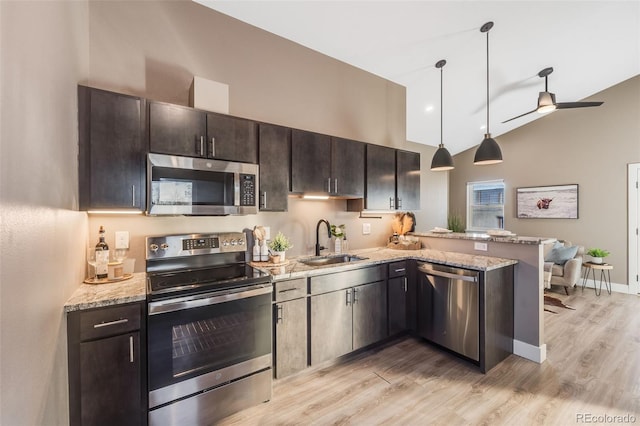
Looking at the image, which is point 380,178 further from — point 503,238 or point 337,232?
point 503,238

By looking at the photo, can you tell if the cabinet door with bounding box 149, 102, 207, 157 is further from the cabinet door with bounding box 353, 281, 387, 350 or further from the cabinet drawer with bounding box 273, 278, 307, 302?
the cabinet door with bounding box 353, 281, 387, 350

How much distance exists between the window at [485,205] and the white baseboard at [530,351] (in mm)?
4513

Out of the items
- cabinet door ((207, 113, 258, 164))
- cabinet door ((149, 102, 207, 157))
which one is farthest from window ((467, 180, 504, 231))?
cabinet door ((149, 102, 207, 157))

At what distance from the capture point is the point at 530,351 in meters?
2.67

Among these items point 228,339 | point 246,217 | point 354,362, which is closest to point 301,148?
point 246,217

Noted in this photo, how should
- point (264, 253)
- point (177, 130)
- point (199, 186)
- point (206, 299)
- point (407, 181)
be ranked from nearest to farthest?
point (206, 299) < point (177, 130) < point (199, 186) < point (264, 253) < point (407, 181)

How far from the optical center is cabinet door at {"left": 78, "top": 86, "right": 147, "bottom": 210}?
1757 millimetres

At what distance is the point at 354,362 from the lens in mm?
2627

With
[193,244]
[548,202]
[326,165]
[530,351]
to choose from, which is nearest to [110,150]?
[193,244]

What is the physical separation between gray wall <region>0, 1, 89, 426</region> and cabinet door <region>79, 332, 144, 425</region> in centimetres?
9

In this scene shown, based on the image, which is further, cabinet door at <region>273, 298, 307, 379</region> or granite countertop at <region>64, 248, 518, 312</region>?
cabinet door at <region>273, 298, 307, 379</region>

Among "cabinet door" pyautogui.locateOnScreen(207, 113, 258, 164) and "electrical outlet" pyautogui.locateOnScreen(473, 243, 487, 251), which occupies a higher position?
"cabinet door" pyautogui.locateOnScreen(207, 113, 258, 164)

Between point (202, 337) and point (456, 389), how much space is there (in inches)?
80.6

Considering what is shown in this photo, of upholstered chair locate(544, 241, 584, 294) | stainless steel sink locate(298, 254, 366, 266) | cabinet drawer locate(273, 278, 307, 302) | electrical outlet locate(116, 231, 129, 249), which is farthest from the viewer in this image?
upholstered chair locate(544, 241, 584, 294)
